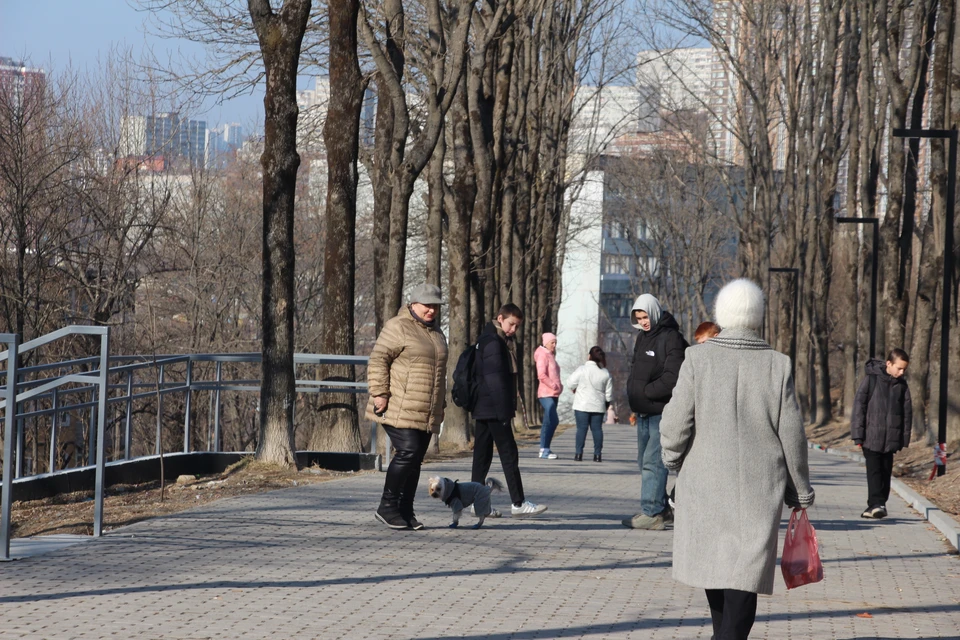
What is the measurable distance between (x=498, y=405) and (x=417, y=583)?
11.0ft

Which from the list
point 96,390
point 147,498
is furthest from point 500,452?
point 96,390

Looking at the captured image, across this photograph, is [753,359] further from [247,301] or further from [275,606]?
[247,301]

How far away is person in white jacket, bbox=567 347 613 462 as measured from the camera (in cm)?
2045

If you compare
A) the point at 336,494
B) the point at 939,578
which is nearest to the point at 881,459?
the point at 939,578

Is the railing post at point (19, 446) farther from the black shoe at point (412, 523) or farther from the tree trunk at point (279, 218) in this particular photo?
the black shoe at point (412, 523)

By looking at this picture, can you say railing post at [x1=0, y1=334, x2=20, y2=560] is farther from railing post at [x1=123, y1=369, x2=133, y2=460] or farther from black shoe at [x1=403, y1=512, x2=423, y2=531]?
railing post at [x1=123, y1=369, x2=133, y2=460]

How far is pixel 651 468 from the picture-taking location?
10.5 m

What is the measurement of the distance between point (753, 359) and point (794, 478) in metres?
0.52

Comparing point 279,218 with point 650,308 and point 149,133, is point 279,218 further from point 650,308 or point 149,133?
point 149,133

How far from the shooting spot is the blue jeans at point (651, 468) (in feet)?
34.2

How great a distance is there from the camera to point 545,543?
9.76 metres

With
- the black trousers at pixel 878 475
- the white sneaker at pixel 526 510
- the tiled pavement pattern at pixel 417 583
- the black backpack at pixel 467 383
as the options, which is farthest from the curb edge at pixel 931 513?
the black backpack at pixel 467 383

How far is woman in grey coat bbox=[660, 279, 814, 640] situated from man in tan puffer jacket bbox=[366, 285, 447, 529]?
437cm

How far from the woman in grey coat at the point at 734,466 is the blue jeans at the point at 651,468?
15.9ft
